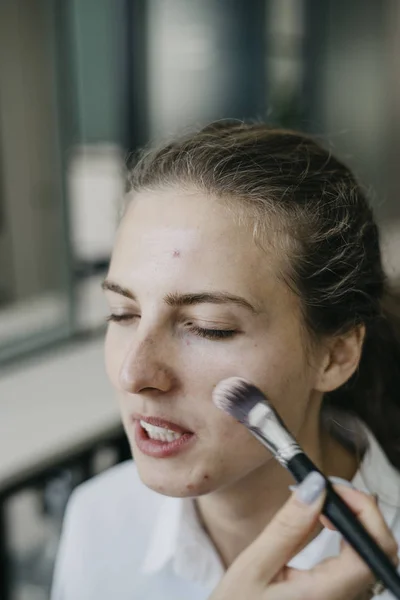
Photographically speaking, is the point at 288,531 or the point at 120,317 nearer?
the point at 288,531


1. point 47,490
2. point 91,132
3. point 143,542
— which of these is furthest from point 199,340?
point 91,132

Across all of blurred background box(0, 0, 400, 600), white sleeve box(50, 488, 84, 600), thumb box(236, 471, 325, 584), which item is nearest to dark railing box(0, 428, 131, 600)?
blurred background box(0, 0, 400, 600)

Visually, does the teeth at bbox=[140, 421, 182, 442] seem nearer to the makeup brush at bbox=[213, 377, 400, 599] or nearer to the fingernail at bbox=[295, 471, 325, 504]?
the makeup brush at bbox=[213, 377, 400, 599]

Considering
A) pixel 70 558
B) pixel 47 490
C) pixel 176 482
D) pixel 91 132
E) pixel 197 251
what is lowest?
pixel 47 490

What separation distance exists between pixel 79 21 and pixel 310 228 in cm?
160

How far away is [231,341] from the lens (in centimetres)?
72

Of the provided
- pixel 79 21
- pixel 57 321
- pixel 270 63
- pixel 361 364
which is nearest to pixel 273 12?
pixel 270 63

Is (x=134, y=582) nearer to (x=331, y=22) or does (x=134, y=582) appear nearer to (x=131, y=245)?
(x=131, y=245)

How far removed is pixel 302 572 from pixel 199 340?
0.26 meters

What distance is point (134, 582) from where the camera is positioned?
884 millimetres

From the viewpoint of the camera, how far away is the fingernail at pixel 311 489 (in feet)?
1.72

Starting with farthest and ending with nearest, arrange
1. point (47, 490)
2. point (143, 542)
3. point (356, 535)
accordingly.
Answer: point (47, 490)
point (143, 542)
point (356, 535)

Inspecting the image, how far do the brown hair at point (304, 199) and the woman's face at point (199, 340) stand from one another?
0.12 feet

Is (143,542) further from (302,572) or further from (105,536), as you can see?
(302,572)
